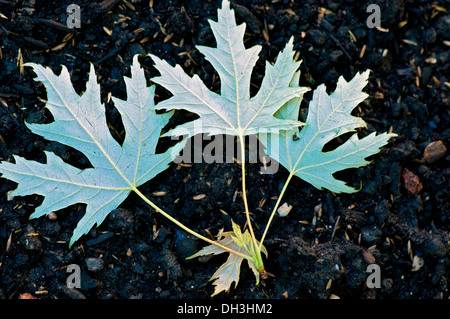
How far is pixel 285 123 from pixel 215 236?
60 centimetres

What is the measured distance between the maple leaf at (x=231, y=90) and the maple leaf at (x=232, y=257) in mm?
446

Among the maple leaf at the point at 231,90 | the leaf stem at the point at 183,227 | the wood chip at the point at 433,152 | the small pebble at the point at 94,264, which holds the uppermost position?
the maple leaf at the point at 231,90

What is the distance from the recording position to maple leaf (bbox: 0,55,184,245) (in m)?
1.82

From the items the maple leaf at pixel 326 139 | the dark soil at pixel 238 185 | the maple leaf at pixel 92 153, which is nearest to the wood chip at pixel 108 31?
the dark soil at pixel 238 185

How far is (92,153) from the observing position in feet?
6.09

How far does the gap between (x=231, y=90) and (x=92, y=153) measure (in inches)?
26.3

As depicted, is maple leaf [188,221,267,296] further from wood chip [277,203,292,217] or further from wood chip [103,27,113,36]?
wood chip [103,27,113,36]

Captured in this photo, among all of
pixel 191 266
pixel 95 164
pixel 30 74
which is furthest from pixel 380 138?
pixel 30 74

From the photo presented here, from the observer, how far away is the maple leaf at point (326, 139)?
1883mm

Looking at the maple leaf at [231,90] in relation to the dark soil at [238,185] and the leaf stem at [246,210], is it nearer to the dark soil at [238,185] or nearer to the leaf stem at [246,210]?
the leaf stem at [246,210]

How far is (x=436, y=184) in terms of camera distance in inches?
80.5

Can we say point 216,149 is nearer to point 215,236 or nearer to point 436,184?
point 215,236

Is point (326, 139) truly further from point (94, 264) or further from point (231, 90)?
point (94, 264)

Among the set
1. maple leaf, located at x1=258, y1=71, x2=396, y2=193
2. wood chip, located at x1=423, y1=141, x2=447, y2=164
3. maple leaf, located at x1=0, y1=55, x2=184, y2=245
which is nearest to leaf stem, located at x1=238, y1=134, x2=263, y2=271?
maple leaf, located at x1=258, y1=71, x2=396, y2=193
